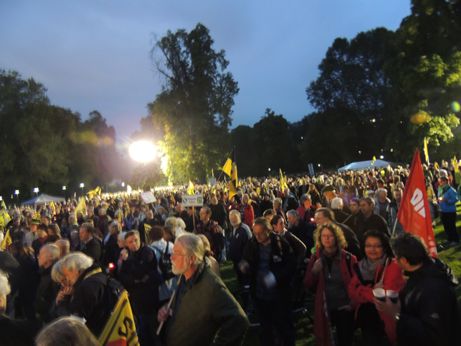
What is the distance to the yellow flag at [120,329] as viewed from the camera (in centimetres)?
291

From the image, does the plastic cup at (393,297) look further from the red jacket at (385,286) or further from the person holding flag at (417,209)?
the person holding flag at (417,209)

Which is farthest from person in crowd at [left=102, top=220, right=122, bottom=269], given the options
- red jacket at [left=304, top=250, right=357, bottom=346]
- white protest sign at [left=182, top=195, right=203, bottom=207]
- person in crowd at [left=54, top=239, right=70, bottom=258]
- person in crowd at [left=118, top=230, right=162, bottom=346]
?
red jacket at [left=304, top=250, right=357, bottom=346]

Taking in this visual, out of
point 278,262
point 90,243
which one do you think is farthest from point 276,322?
point 90,243

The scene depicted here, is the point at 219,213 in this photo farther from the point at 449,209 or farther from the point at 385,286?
the point at 385,286

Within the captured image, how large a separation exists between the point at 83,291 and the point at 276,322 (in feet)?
7.68

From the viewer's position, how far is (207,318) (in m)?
3.09

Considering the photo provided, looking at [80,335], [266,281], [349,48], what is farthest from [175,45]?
[80,335]

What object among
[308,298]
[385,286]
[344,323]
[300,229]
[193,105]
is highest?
[193,105]

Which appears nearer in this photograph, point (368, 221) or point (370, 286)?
point (370, 286)

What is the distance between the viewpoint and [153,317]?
5.61m

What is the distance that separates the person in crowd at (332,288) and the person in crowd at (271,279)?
0.49m

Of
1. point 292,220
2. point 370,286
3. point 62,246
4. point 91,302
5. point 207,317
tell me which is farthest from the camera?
point 292,220

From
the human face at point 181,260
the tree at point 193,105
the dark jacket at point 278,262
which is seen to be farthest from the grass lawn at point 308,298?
the tree at point 193,105

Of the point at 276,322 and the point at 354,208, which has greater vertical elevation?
the point at 354,208
